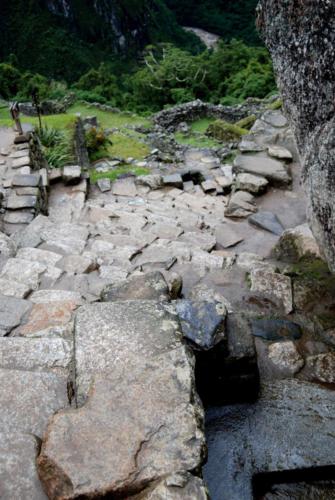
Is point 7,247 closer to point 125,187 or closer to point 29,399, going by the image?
point 29,399

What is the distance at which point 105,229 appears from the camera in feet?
20.2

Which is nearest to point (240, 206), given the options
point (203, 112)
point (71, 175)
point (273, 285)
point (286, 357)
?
point (273, 285)

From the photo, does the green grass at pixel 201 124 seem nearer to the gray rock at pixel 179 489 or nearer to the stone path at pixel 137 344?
the stone path at pixel 137 344

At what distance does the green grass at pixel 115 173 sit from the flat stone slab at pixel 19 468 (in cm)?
741

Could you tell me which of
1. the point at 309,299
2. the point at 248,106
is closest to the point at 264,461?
the point at 309,299

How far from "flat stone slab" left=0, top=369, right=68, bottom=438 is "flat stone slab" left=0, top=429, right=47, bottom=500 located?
59 millimetres

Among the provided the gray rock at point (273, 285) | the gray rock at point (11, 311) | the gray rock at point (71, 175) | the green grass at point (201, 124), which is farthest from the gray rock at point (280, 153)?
the green grass at point (201, 124)

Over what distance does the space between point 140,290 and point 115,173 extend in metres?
6.97

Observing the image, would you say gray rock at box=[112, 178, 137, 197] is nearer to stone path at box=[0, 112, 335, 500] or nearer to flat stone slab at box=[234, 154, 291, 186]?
stone path at box=[0, 112, 335, 500]

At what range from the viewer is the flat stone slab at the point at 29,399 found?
2016 millimetres

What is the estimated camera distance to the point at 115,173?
962 cm

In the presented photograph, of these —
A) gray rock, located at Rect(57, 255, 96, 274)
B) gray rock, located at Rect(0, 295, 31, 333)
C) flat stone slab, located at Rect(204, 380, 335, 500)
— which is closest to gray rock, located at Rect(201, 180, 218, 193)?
gray rock, located at Rect(57, 255, 96, 274)

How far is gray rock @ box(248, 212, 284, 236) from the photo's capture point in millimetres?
5988

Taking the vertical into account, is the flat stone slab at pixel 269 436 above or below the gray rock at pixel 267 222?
above
